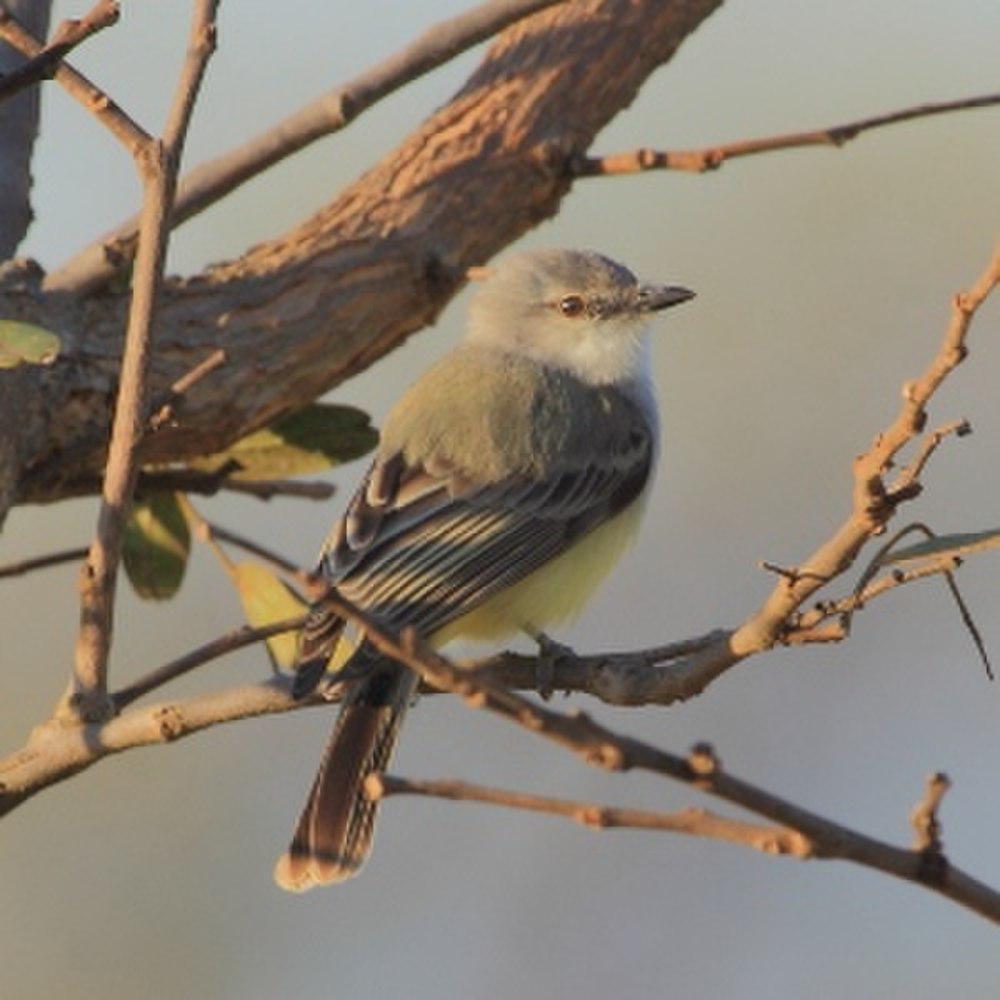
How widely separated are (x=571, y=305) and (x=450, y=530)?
139 centimetres

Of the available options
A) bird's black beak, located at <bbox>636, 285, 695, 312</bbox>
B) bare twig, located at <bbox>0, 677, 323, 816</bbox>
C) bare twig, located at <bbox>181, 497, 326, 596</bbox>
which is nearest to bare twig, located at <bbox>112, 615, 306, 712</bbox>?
bare twig, located at <bbox>0, 677, 323, 816</bbox>

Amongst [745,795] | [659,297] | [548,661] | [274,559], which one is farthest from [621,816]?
[659,297]

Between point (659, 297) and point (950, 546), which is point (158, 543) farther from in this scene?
point (950, 546)

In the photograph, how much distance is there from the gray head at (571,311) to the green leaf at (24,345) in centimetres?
230

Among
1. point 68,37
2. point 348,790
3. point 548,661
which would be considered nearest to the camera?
point 68,37

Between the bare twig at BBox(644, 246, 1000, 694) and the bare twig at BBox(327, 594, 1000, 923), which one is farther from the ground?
the bare twig at BBox(644, 246, 1000, 694)

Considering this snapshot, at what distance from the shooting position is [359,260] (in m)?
4.61

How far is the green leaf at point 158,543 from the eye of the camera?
4836mm

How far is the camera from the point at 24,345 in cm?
347

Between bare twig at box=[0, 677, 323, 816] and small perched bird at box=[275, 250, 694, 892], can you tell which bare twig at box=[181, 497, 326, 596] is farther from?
small perched bird at box=[275, 250, 694, 892]

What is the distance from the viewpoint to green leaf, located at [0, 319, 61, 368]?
3.45 meters

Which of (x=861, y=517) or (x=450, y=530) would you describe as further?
(x=450, y=530)

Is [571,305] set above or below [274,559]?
above

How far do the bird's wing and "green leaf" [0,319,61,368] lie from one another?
0.94 metres
